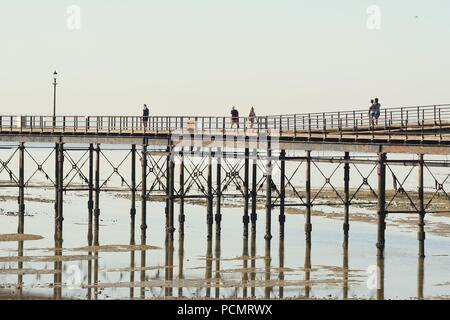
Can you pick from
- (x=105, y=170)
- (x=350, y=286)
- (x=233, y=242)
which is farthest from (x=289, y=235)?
(x=105, y=170)

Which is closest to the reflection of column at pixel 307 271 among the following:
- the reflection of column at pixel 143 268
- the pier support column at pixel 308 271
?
the pier support column at pixel 308 271

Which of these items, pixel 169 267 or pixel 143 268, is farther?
pixel 169 267

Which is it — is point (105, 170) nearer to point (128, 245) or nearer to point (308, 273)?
point (128, 245)

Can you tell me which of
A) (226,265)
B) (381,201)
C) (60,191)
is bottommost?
(226,265)

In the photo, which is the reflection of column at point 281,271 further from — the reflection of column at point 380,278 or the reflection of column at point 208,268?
the reflection of column at point 380,278

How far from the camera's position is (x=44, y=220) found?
6425 cm

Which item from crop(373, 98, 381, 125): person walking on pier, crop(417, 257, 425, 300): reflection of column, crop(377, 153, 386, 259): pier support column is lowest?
crop(417, 257, 425, 300): reflection of column

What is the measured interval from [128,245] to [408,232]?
15.3 meters

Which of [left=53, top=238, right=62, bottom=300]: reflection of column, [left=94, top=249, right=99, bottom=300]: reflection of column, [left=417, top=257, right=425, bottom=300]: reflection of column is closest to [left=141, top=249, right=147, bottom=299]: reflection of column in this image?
[left=94, top=249, right=99, bottom=300]: reflection of column

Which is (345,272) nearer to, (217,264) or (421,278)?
(421,278)

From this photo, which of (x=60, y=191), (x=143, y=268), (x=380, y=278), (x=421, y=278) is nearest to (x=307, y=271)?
(x=380, y=278)

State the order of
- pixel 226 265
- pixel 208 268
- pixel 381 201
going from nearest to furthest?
1. pixel 208 268
2. pixel 226 265
3. pixel 381 201

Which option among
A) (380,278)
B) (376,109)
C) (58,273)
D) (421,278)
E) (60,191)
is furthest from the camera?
(60,191)

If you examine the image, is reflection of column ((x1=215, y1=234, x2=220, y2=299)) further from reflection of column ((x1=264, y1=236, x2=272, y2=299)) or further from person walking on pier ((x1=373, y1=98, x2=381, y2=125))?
person walking on pier ((x1=373, y1=98, x2=381, y2=125))
